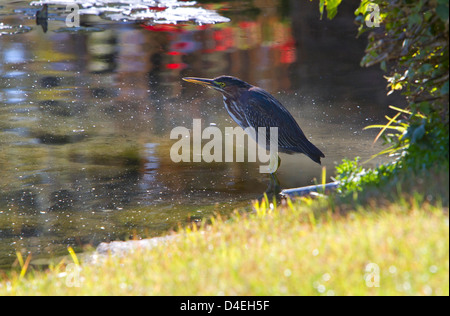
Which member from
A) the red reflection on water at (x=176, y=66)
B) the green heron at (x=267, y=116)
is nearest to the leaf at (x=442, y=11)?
the green heron at (x=267, y=116)

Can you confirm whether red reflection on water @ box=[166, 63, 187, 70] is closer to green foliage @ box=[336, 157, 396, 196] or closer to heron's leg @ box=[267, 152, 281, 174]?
heron's leg @ box=[267, 152, 281, 174]

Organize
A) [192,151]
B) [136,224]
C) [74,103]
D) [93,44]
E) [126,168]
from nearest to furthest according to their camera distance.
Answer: [136,224], [126,168], [192,151], [74,103], [93,44]

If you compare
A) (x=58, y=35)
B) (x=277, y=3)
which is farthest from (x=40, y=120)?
(x=277, y=3)

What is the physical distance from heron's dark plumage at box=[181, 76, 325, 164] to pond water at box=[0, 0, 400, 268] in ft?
1.50

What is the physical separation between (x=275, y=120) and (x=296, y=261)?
4.17 metres

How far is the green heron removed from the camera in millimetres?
7996

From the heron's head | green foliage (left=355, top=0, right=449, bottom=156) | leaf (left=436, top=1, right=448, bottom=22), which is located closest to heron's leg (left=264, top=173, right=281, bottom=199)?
the heron's head

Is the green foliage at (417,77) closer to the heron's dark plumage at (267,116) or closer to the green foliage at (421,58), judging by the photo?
the green foliage at (421,58)

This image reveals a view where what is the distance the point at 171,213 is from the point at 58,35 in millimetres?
10886

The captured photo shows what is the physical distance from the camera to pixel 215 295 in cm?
381

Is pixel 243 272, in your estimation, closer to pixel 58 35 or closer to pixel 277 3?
pixel 58 35

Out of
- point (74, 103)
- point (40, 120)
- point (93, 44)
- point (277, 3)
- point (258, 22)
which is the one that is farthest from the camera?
point (277, 3)

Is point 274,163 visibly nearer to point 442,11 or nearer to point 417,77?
point 417,77

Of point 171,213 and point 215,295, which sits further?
point 171,213
